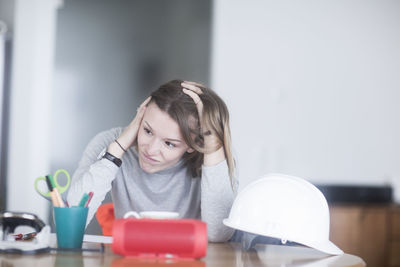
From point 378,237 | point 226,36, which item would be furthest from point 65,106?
point 378,237

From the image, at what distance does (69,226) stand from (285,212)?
1.51 ft

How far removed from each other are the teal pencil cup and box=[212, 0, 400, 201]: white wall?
9.21 ft

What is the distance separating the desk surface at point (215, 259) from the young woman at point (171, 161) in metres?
0.22

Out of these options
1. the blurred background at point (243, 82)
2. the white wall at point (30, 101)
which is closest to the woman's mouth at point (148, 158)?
the blurred background at point (243, 82)

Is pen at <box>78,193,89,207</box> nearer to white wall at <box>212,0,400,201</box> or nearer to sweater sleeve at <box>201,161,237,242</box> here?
sweater sleeve at <box>201,161,237,242</box>

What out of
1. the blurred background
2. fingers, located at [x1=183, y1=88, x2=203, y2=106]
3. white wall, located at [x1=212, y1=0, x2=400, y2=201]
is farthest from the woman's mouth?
white wall, located at [x1=212, y1=0, x2=400, y2=201]

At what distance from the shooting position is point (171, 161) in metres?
1.57

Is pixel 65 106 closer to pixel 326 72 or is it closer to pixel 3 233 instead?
pixel 326 72

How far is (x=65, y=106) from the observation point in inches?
133

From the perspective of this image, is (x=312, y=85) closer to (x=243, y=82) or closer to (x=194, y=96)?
(x=243, y=82)

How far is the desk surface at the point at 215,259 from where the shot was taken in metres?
0.91

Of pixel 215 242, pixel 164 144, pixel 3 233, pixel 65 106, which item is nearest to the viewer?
pixel 3 233

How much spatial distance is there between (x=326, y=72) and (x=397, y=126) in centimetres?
74

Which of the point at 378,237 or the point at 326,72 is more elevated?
the point at 326,72
